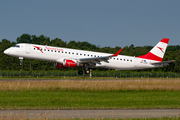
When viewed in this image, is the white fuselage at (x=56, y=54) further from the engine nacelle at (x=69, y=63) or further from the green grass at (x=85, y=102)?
the green grass at (x=85, y=102)

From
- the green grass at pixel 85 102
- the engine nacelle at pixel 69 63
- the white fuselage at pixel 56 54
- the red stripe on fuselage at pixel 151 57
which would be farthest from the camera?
the red stripe on fuselage at pixel 151 57

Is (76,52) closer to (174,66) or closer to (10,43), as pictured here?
(174,66)

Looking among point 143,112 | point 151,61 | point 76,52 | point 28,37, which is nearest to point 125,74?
point 151,61

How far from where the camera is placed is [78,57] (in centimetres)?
4291

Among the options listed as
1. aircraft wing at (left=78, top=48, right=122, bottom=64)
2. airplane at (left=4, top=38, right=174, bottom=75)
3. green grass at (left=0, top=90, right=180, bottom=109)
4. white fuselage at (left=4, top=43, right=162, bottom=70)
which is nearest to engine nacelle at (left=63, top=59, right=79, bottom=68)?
airplane at (left=4, top=38, right=174, bottom=75)

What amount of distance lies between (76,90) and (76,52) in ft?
46.7

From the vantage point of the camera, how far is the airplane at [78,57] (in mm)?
40312

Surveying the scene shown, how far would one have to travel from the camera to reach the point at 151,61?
48.2 meters

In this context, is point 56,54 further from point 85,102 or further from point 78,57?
point 85,102

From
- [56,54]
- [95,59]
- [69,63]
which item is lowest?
[69,63]

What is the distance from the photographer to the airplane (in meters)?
40.3

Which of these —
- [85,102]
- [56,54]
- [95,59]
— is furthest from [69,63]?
[85,102]

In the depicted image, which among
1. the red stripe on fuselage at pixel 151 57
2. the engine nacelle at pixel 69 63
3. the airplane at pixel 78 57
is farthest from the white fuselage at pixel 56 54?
the red stripe on fuselage at pixel 151 57

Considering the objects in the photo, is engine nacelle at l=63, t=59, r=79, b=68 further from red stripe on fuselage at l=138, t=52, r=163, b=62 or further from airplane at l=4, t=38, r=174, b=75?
red stripe on fuselage at l=138, t=52, r=163, b=62
